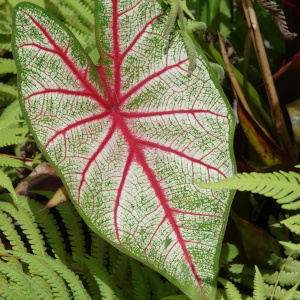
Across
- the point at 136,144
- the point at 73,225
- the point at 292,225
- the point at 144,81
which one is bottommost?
the point at 73,225

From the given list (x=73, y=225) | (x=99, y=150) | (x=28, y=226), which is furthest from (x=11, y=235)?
(x=99, y=150)

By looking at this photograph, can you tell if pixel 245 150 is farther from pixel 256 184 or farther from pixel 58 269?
pixel 58 269

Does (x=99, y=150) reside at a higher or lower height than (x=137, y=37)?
lower

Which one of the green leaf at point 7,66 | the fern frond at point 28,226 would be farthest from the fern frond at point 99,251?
the green leaf at point 7,66

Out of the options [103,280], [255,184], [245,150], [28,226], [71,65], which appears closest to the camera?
[255,184]

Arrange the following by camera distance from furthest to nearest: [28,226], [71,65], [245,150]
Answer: [245,150] < [28,226] < [71,65]

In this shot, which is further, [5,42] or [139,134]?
[5,42]

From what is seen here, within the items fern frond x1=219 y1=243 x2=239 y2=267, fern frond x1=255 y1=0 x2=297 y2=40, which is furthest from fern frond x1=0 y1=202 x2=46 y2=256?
fern frond x1=255 y1=0 x2=297 y2=40

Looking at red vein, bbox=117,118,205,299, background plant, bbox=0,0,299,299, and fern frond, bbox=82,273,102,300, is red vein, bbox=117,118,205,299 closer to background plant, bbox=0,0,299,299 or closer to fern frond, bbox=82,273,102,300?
background plant, bbox=0,0,299,299
